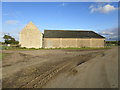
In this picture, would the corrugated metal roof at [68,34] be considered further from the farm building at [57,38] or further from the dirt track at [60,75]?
the dirt track at [60,75]

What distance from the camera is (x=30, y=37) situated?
148 feet

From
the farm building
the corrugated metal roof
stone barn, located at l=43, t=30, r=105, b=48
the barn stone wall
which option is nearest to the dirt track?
the farm building

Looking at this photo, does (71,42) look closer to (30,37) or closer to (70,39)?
(70,39)

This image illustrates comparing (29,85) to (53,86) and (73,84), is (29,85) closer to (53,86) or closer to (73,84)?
(53,86)

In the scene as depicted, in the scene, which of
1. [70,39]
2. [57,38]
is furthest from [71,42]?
[57,38]

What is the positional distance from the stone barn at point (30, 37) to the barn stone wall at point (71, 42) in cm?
350

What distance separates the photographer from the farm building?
4522 cm

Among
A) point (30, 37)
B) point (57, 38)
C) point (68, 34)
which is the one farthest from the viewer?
point (68, 34)

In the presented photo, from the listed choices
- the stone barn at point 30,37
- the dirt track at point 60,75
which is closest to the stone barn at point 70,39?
the stone barn at point 30,37

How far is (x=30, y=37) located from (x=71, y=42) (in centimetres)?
1549

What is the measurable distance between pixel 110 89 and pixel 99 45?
159ft

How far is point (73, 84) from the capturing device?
5652 millimetres

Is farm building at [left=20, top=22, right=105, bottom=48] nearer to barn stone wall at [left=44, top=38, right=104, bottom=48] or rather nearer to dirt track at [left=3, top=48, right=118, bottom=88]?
barn stone wall at [left=44, top=38, right=104, bottom=48]

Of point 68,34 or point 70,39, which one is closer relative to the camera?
point 70,39
